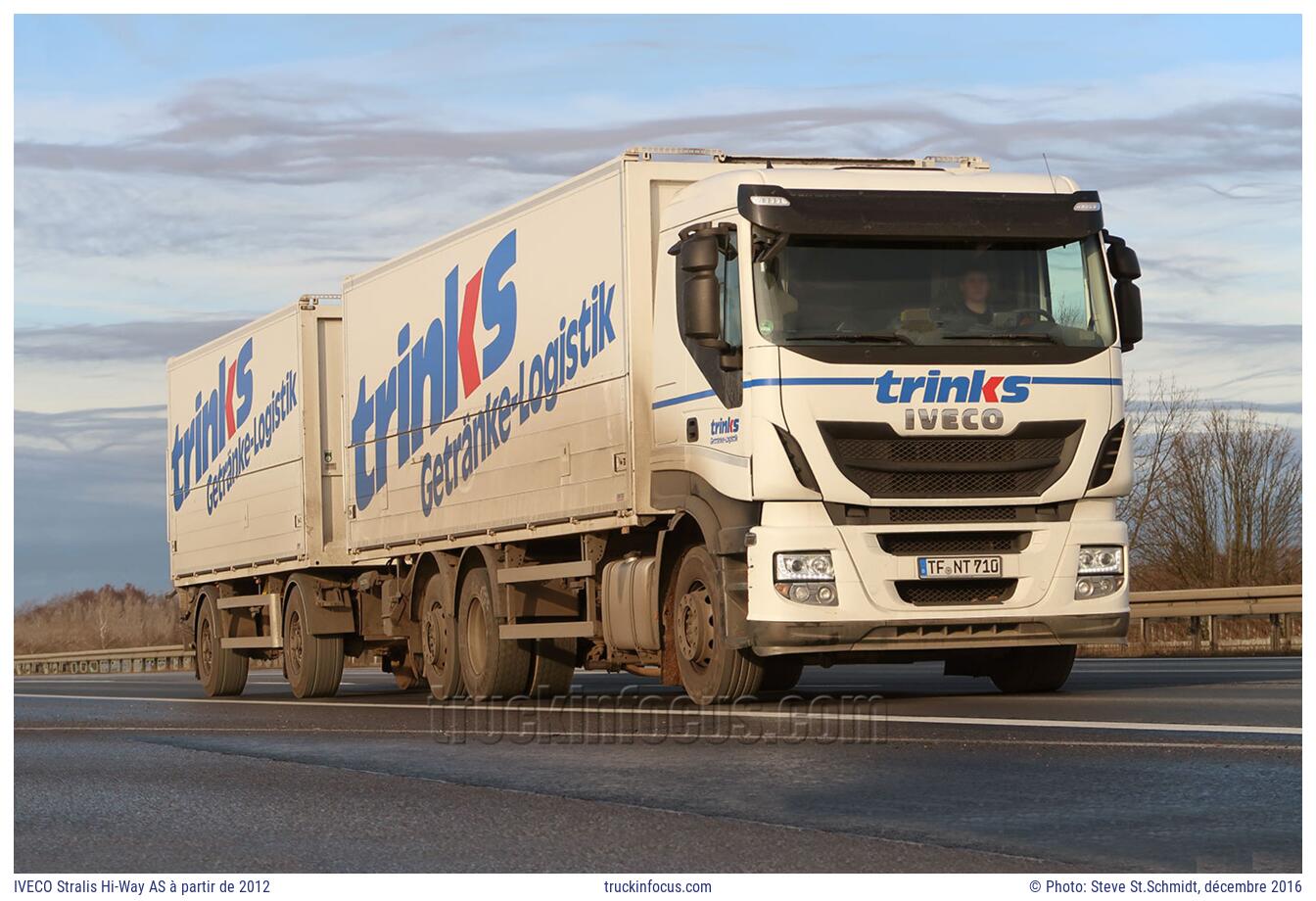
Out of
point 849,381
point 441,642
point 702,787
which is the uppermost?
point 849,381

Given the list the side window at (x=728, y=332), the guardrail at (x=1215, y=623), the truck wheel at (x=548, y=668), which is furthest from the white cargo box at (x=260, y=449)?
the guardrail at (x=1215, y=623)

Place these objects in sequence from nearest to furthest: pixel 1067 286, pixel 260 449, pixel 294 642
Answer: pixel 1067 286
pixel 294 642
pixel 260 449

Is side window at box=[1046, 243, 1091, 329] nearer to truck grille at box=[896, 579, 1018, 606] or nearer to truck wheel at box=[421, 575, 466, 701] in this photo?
truck grille at box=[896, 579, 1018, 606]

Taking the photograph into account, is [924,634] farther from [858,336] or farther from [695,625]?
[858,336]

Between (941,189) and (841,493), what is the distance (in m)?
2.22

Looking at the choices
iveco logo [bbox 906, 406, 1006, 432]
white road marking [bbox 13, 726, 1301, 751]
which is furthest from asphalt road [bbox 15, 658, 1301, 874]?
iveco logo [bbox 906, 406, 1006, 432]

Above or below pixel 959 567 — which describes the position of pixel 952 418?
above

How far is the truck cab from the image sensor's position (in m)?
13.7

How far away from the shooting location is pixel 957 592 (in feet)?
45.8

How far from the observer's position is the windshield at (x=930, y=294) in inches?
544

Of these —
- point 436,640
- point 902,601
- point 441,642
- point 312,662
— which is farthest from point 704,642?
point 312,662

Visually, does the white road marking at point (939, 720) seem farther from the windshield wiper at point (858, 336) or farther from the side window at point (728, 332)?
the windshield wiper at point (858, 336)

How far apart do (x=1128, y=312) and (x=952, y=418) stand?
1529 mm

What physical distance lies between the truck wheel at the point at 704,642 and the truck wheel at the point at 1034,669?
2.35 meters
